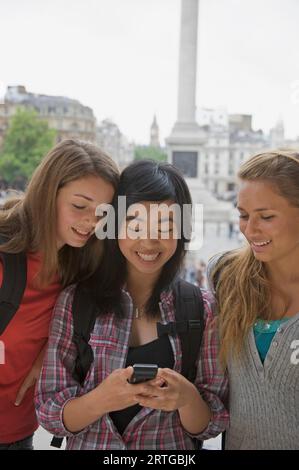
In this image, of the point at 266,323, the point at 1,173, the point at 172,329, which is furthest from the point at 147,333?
the point at 1,173

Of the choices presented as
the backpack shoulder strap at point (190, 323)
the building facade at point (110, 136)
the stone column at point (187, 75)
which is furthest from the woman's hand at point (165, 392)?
the building facade at point (110, 136)

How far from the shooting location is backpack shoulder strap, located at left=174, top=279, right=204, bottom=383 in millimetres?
1300

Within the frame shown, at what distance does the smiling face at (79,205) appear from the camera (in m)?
1.42

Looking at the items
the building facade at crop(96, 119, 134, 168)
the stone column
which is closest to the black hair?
the stone column

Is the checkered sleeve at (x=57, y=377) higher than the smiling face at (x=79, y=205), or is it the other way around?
the smiling face at (x=79, y=205)

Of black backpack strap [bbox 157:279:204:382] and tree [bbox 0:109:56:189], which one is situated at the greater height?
tree [bbox 0:109:56:189]

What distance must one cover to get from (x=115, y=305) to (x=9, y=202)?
437 millimetres

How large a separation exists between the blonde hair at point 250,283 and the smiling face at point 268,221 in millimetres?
17

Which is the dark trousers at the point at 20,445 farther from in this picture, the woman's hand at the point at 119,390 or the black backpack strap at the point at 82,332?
the woman's hand at the point at 119,390

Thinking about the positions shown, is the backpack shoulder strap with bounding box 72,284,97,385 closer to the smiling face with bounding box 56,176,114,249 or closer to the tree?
the smiling face with bounding box 56,176,114,249

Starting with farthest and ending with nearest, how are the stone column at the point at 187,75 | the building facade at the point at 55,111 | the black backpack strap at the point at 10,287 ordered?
the building facade at the point at 55,111, the stone column at the point at 187,75, the black backpack strap at the point at 10,287

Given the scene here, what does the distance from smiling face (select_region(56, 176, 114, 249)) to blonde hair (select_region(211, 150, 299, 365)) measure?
337 mm

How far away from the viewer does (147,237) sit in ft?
4.33

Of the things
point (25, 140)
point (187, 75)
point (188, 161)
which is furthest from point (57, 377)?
point (25, 140)
